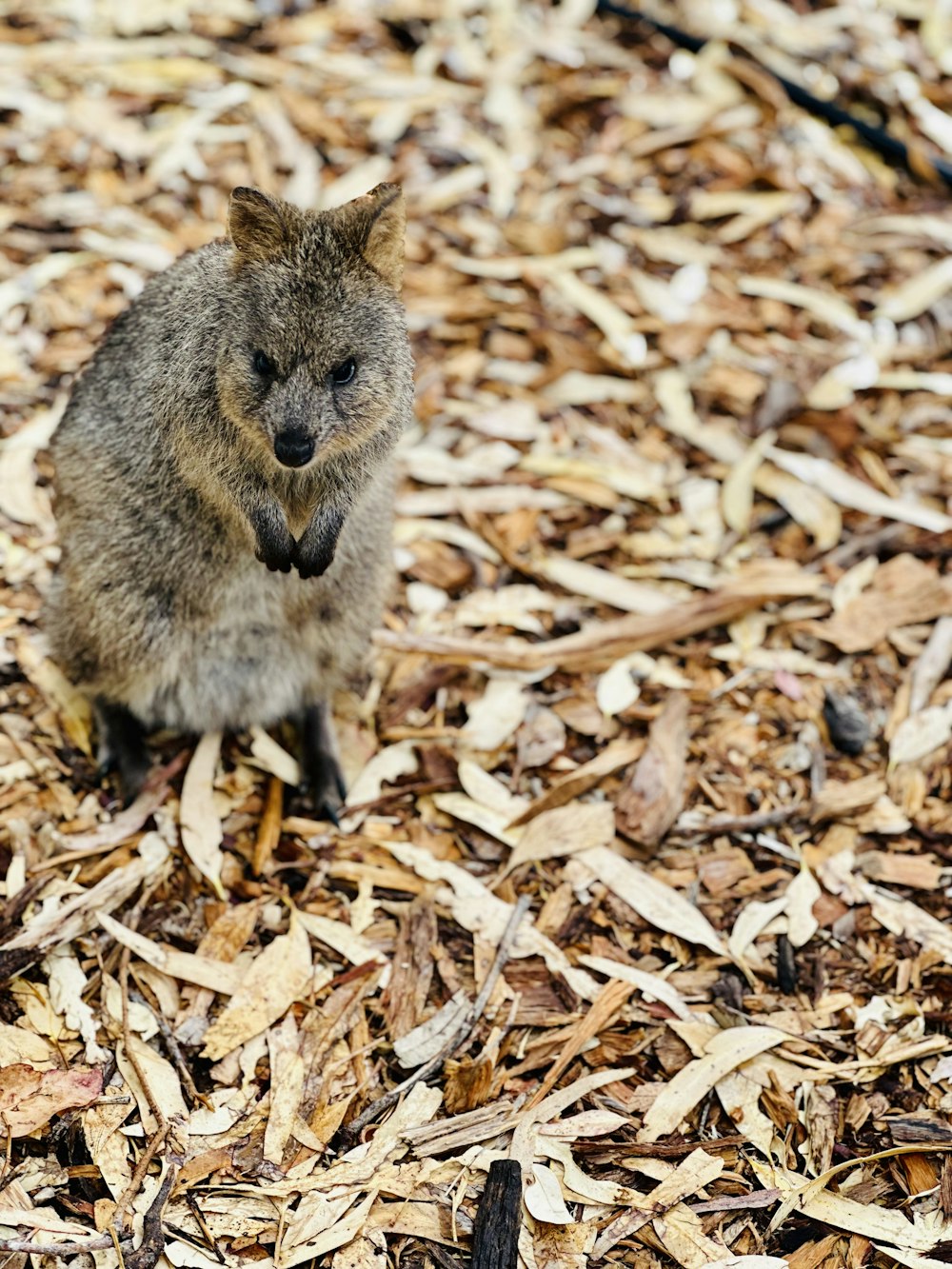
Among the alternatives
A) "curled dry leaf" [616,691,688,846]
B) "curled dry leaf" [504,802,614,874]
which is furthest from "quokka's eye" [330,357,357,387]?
"curled dry leaf" [616,691,688,846]

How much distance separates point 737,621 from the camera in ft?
17.1

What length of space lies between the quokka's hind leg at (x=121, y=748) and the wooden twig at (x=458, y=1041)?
1.30 metres

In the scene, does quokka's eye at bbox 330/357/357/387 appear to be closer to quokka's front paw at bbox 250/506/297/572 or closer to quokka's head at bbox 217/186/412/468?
quokka's head at bbox 217/186/412/468

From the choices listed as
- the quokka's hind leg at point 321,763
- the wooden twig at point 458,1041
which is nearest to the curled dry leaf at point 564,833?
the wooden twig at point 458,1041

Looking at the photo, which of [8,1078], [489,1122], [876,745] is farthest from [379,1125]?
[876,745]

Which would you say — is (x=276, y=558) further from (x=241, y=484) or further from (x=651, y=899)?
(x=651, y=899)

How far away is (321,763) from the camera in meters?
4.58

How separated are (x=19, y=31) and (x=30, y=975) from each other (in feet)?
17.0

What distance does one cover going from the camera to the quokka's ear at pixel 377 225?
3633 mm

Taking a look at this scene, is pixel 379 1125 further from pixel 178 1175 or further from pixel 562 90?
pixel 562 90

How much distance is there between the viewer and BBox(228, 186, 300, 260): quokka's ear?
361cm

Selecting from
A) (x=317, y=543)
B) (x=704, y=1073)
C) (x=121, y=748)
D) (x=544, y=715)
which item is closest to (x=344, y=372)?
(x=317, y=543)

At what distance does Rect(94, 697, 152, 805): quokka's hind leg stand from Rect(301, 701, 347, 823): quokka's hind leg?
Result: 1.73 feet

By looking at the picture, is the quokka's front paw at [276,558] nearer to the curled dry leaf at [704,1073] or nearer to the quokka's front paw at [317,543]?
the quokka's front paw at [317,543]
